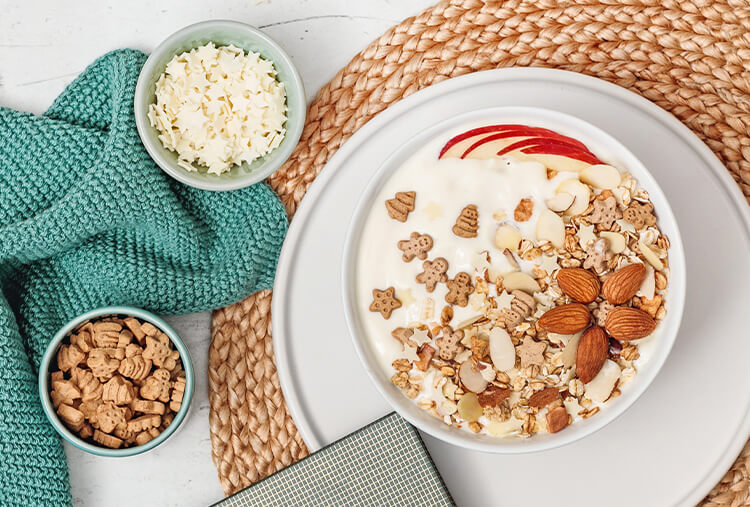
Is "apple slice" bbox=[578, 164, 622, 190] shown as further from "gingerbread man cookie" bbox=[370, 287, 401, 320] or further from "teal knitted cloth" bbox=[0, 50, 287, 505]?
"teal knitted cloth" bbox=[0, 50, 287, 505]

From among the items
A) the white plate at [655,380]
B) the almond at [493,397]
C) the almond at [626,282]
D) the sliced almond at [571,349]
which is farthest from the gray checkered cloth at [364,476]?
the almond at [626,282]

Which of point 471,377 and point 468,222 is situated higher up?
point 468,222

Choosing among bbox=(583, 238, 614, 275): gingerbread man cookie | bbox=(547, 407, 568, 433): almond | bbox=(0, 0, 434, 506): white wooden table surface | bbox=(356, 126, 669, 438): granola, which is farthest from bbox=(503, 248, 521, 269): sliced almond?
bbox=(0, 0, 434, 506): white wooden table surface

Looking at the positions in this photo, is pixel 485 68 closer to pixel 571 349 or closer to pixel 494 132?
pixel 494 132

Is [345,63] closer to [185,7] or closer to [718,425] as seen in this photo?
[185,7]

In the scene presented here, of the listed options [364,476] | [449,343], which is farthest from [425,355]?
[364,476]
